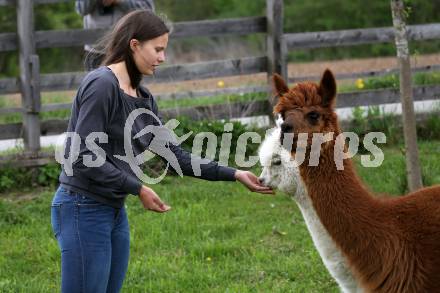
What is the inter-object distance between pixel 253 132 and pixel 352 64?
9.68 m

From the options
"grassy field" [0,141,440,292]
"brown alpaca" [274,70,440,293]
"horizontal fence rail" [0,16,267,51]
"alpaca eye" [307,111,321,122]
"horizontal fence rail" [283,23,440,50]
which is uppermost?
"horizontal fence rail" [0,16,267,51]

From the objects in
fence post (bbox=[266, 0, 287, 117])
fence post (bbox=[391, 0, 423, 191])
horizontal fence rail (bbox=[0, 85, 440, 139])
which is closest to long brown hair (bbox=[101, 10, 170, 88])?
fence post (bbox=[391, 0, 423, 191])

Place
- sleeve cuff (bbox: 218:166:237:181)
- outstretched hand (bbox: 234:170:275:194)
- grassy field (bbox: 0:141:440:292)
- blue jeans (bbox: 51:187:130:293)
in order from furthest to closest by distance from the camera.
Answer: grassy field (bbox: 0:141:440:292) < sleeve cuff (bbox: 218:166:237:181) < outstretched hand (bbox: 234:170:275:194) < blue jeans (bbox: 51:187:130:293)

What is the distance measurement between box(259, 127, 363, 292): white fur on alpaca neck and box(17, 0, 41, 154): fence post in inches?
222

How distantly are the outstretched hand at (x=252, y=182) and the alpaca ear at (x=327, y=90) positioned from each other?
1.77 feet

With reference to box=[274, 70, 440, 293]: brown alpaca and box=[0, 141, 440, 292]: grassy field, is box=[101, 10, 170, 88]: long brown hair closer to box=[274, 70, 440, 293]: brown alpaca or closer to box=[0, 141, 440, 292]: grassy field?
box=[274, 70, 440, 293]: brown alpaca

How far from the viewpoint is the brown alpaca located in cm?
407

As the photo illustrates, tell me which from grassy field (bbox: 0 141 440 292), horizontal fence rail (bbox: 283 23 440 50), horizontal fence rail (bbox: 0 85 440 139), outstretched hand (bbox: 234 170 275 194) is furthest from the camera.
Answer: horizontal fence rail (bbox: 283 23 440 50)

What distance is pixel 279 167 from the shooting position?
421 cm

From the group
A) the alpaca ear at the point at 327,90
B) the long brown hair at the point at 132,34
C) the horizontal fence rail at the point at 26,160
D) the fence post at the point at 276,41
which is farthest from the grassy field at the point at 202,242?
the long brown hair at the point at 132,34

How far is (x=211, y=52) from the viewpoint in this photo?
2312 cm

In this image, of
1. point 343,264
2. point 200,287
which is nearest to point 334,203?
point 343,264

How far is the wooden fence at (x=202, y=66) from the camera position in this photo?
30.8 feet

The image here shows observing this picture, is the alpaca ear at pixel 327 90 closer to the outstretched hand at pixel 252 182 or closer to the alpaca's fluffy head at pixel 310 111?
the alpaca's fluffy head at pixel 310 111
